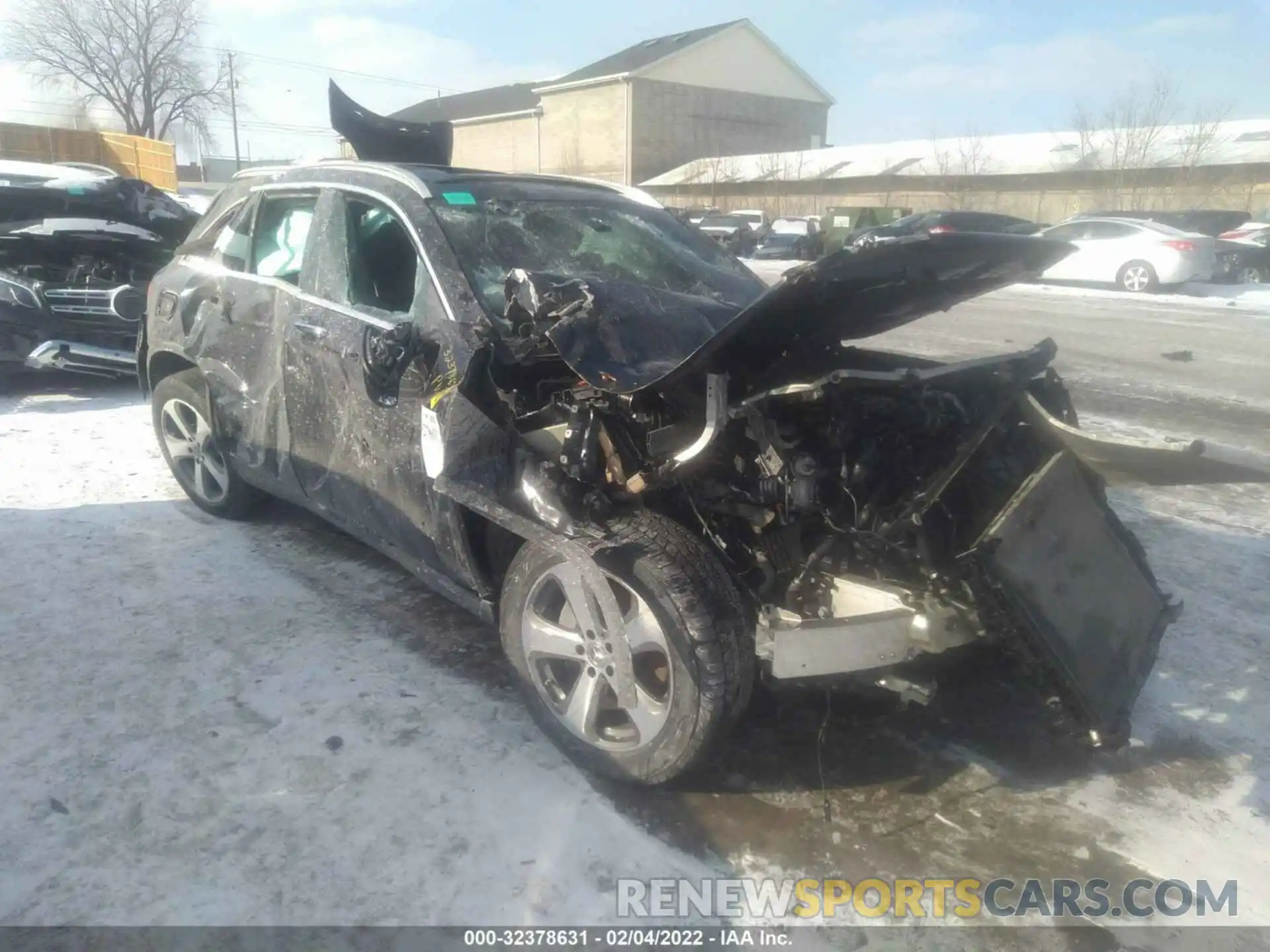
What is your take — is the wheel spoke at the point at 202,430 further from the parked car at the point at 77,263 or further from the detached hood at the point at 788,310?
the parked car at the point at 77,263

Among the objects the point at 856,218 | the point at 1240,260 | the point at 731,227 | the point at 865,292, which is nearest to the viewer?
the point at 865,292

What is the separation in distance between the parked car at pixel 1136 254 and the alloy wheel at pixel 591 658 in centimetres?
1830

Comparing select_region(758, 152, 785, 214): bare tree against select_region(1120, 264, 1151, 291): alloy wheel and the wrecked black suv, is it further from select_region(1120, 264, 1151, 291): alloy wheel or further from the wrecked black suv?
the wrecked black suv

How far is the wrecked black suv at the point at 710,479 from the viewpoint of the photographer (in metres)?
2.54

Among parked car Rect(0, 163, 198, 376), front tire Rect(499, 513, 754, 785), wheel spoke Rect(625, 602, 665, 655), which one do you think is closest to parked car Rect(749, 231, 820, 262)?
parked car Rect(0, 163, 198, 376)

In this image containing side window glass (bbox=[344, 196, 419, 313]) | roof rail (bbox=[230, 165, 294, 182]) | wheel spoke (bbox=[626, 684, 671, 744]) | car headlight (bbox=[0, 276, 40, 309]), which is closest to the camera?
wheel spoke (bbox=[626, 684, 671, 744])

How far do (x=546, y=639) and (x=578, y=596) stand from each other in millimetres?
224

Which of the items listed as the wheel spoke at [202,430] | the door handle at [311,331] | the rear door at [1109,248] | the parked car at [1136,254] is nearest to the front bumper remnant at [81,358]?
the wheel spoke at [202,430]

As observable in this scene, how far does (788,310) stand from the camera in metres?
2.50

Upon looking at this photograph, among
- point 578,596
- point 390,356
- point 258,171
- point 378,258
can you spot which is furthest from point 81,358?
point 578,596

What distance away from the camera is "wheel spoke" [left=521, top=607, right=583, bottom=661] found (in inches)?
111

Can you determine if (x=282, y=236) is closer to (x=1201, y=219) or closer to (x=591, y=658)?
(x=591, y=658)

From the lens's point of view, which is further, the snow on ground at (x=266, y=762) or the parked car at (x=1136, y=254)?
the parked car at (x=1136, y=254)

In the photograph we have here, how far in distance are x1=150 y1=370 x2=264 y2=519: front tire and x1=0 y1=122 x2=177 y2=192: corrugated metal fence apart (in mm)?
33628
